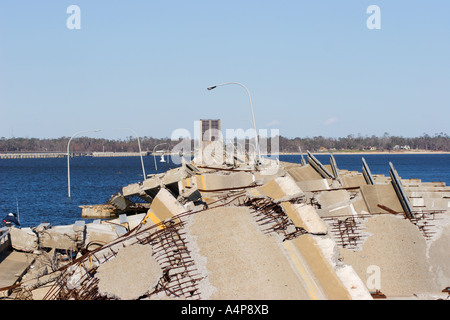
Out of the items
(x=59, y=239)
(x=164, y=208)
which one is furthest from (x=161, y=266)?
(x=59, y=239)

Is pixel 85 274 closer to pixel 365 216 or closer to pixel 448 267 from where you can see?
pixel 365 216

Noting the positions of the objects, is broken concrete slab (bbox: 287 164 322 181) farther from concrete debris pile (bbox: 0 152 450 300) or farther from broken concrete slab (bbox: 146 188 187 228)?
broken concrete slab (bbox: 146 188 187 228)

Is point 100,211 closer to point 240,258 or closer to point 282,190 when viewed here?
point 282,190

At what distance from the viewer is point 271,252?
306 inches

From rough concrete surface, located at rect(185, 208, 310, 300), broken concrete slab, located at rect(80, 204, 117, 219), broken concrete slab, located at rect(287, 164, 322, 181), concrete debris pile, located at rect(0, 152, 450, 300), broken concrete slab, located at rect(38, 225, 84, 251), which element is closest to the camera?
rough concrete surface, located at rect(185, 208, 310, 300)

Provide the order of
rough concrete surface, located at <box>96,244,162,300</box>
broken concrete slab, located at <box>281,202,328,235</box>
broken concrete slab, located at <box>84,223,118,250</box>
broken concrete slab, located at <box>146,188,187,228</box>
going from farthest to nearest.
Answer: broken concrete slab, located at <box>84,223,118,250</box>
broken concrete slab, located at <box>146,188,187,228</box>
broken concrete slab, located at <box>281,202,328,235</box>
rough concrete surface, located at <box>96,244,162,300</box>

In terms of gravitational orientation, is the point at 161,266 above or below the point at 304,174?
below

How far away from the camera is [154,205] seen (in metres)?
9.81

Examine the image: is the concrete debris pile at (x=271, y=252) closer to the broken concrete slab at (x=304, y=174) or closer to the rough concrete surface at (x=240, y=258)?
the rough concrete surface at (x=240, y=258)

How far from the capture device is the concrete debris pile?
7.29m

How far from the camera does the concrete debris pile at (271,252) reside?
729cm

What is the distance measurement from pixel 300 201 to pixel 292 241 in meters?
1.30

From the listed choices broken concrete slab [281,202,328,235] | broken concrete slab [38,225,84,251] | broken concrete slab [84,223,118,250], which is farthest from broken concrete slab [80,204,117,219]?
broken concrete slab [281,202,328,235]
